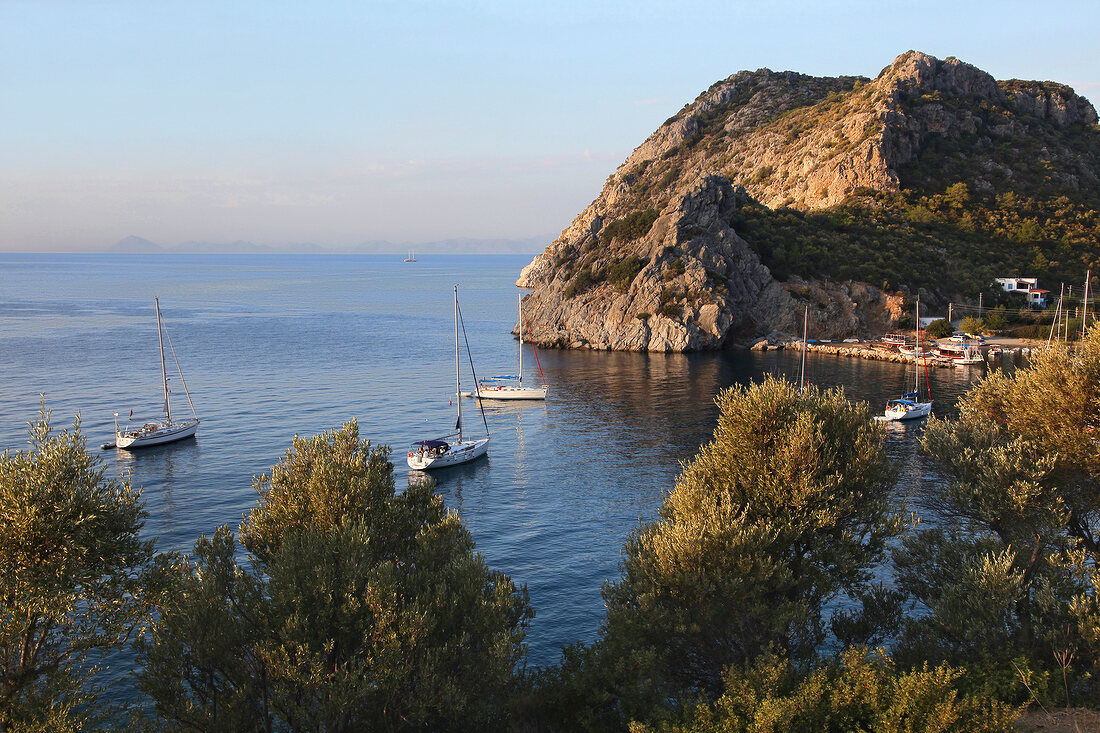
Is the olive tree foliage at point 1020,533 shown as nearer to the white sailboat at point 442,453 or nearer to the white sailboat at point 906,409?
the white sailboat at point 442,453

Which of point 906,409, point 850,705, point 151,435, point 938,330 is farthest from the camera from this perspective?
point 938,330

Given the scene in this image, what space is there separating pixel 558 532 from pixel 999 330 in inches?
3622

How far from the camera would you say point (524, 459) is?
2280 inches

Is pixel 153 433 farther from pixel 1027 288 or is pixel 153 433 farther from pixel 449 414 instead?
pixel 1027 288

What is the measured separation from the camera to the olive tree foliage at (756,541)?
69.0 ft

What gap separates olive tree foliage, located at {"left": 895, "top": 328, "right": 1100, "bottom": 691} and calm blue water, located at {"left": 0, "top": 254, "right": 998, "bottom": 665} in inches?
99.2

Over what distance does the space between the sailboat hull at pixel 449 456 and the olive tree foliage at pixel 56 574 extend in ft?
120

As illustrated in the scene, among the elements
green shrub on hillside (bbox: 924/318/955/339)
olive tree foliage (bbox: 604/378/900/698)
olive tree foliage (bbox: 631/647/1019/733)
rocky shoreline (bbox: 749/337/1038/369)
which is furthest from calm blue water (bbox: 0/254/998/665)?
green shrub on hillside (bbox: 924/318/955/339)

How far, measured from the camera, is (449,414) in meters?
70.0

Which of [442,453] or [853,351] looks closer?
[442,453]

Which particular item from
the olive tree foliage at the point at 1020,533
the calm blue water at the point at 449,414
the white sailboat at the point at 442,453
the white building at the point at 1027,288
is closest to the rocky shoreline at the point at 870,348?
the calm blue water at the point at 449,414

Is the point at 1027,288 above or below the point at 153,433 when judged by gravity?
above

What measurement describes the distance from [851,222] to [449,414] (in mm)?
92417

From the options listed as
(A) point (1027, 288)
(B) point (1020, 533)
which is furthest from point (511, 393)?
(A) point (1027, 288)
